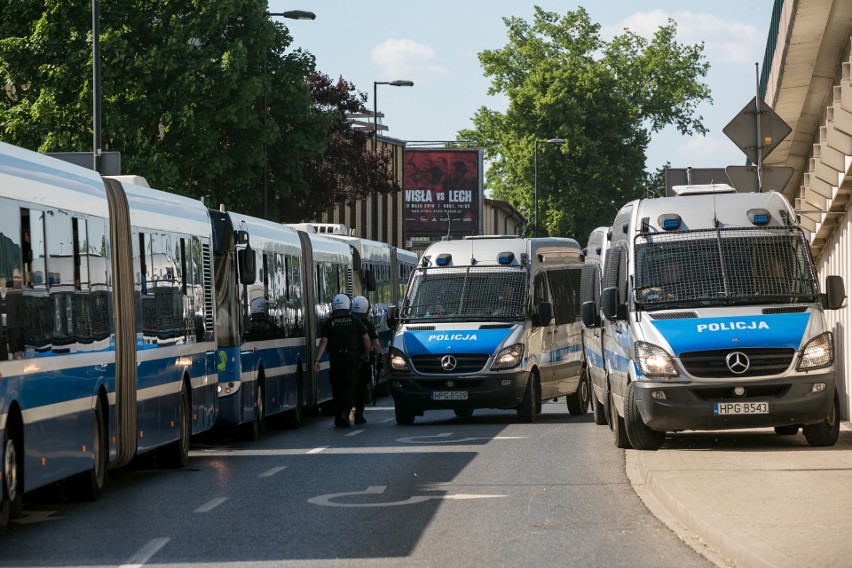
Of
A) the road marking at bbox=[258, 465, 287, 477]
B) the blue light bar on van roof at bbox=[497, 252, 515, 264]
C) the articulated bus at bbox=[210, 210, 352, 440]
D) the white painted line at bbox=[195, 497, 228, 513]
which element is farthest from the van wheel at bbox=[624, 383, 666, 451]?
the blue light bar on van roof at bbox=[497, 252, 515, 264]

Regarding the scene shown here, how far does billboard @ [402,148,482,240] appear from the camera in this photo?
82875mm

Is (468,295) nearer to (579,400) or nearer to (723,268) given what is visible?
(579,400)

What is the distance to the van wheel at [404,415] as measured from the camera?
26.4 meters

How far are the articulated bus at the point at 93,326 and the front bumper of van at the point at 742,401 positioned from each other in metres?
5.02

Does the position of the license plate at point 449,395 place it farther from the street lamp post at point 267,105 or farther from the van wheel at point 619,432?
the street lamp post at point 267,105

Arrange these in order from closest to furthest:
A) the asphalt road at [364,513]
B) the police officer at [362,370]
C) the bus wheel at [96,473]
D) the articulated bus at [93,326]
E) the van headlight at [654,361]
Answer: the asphalt road at [364,513] < the articulated bus at [93,326] < the bus wheel at [96,473] < the van headlight at [654,361] < the police officer at [362,370]

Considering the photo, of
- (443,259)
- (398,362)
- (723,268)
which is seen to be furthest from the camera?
(443,259)

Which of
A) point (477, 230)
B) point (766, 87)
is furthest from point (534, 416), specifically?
point (477, 230)

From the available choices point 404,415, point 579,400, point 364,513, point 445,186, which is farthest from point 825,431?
point 445,186

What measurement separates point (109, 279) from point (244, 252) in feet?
22.5

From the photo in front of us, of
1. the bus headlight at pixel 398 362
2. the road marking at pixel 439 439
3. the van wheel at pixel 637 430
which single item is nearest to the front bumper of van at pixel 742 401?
the van wheel at pixel 637 430

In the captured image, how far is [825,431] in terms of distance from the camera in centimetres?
1931

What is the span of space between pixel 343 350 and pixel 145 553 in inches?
551

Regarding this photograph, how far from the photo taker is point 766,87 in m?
25.8
